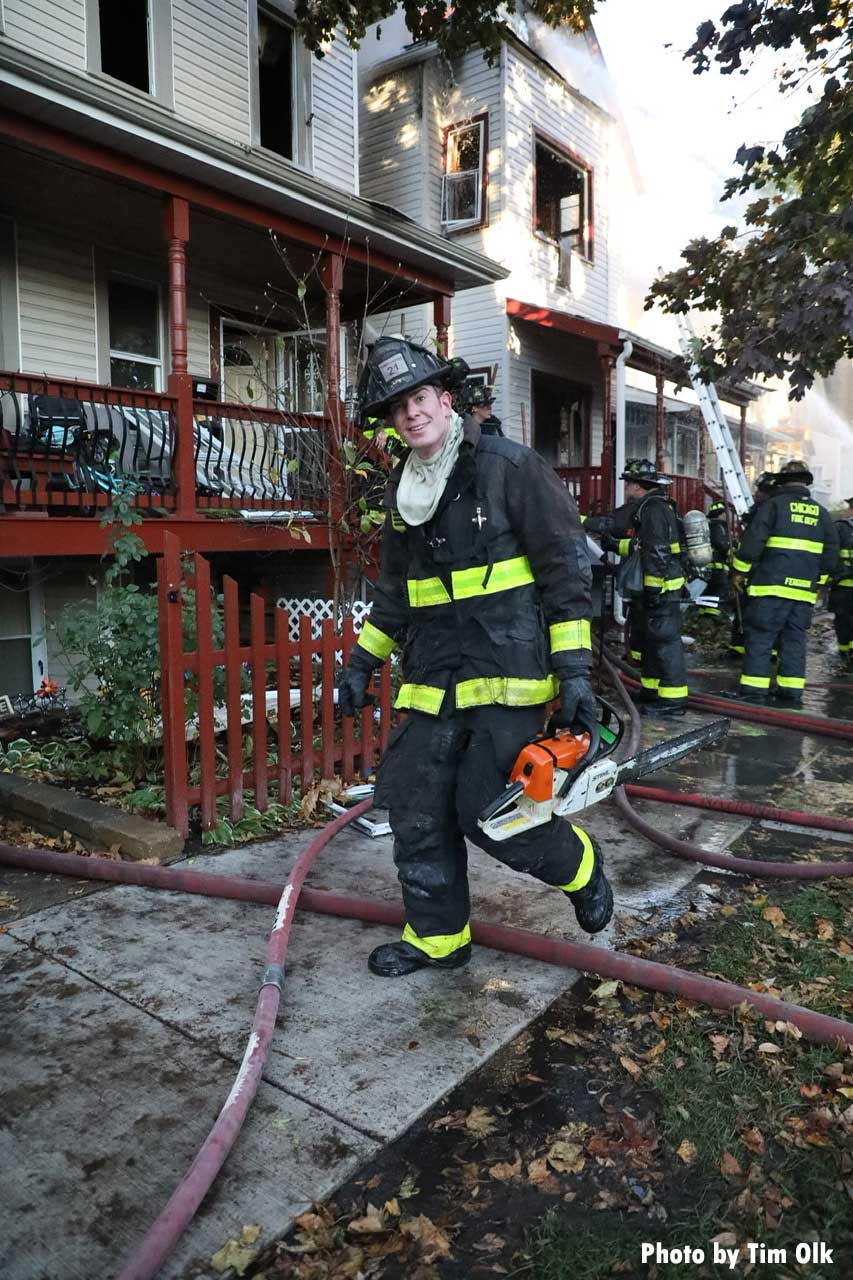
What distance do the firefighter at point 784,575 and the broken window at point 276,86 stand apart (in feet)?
23.5

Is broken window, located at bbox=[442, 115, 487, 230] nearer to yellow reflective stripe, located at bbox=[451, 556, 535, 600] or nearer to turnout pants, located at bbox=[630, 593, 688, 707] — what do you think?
turnout pants, located at bbox=[630, 593, 688, 707]

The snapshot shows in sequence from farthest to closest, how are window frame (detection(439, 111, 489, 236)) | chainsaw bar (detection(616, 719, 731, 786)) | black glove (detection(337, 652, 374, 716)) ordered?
window frame (detection(439, 111, 489, 236)), chainsaw bar (detection(616, 719, 731, 786)), black glove (detection(337, 652, 374, 716))

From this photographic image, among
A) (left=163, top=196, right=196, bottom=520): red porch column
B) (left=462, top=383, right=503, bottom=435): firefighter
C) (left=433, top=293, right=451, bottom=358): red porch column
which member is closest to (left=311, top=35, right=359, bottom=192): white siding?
(left=433, top=293, right=451, bottom=358): red porch column

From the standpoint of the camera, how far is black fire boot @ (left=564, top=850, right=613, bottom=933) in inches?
116

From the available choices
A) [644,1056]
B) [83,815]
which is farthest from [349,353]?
[644,1056]

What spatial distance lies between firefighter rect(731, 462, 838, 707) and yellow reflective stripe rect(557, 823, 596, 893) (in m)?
5.17

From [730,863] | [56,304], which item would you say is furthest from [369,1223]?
[56,304]

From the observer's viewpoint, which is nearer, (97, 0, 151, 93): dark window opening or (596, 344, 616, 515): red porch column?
(97, 0, 151, 93): dark window opening

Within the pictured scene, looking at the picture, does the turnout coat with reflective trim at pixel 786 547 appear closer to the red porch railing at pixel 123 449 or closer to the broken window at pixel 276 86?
the red porch railing at pixel 123 449

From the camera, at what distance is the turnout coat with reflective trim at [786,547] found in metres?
7.43

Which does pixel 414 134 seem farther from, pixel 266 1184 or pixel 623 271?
pixel 266 1184

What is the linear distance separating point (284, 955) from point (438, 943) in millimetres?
497

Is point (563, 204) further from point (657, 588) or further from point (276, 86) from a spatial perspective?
point (657, 588)

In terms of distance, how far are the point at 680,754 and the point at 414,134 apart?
11.7 metres
